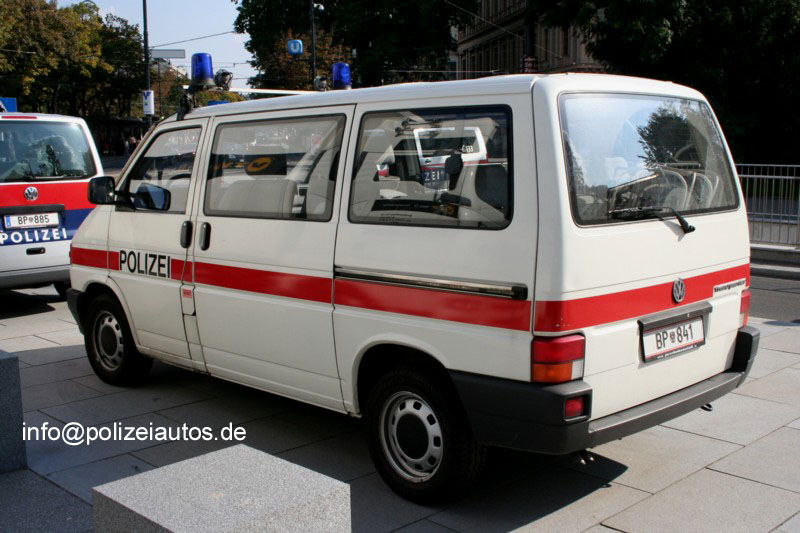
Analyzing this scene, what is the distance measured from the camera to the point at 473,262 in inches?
154

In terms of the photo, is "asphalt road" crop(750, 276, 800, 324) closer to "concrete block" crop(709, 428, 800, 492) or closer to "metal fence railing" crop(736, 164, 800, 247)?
"metal fence railing" crop(736, 164, 800, 247)

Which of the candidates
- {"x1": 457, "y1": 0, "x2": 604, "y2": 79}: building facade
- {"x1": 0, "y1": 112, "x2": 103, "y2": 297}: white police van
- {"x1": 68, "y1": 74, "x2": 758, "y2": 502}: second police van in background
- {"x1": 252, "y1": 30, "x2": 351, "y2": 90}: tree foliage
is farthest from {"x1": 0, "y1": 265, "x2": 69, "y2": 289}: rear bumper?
{"x1": 457, "y1": 0, "x2": 604, "y2": 79}: building facade

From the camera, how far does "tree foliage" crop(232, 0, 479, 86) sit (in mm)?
46156

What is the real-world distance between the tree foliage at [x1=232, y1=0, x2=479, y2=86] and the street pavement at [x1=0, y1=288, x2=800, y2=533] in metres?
39.6

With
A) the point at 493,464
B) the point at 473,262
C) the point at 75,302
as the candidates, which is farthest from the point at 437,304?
the point at 75,302

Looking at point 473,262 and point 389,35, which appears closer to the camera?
point 473,262

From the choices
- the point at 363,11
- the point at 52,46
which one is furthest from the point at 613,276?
the point at 52,46

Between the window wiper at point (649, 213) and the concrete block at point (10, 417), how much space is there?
11.2 ft

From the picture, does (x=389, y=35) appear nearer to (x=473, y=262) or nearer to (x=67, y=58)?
(x=67, y=58)

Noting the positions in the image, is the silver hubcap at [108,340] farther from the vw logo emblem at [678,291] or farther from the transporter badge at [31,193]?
the vw logo emblem at [678,291]

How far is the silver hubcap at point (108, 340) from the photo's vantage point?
6500 mm

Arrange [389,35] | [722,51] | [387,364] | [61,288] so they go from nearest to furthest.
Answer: [387,364] → [61,288] → [722,51] → [389,35]

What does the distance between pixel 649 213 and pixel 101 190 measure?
3.88 metres

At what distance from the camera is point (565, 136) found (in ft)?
12.5
